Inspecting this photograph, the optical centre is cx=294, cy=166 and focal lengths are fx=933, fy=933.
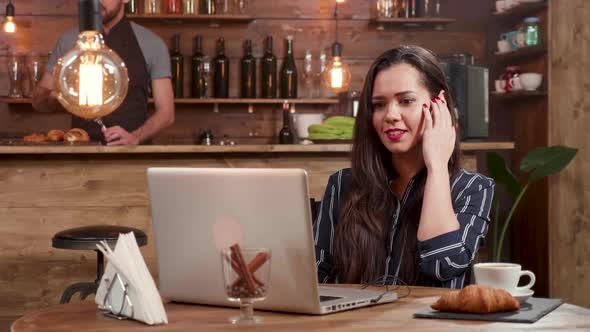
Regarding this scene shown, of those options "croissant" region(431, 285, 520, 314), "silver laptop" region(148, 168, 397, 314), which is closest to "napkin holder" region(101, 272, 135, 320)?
"silver laptop" region(148, 168, 397, 314)

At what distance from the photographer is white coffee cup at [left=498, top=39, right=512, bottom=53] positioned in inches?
224

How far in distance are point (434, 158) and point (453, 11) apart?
445cm

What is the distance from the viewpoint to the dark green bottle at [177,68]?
19.7 feet

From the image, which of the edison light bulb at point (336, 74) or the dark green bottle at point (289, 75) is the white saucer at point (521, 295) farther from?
the dark green bottle at point (289, 75)

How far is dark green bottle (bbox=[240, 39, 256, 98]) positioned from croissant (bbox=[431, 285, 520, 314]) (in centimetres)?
460

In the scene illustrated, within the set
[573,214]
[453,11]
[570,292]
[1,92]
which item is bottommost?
[570,292]

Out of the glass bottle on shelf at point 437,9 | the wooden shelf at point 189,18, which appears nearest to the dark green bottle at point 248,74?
the wooden shelf at point 189,18

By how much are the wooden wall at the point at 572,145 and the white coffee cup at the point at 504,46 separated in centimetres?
66

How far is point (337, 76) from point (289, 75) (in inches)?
23.2

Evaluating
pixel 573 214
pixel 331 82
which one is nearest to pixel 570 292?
pixel 573 214

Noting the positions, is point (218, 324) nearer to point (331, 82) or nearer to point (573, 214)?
point (573, 214)

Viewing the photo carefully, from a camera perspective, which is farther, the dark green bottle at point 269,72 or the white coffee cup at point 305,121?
the dark green bottle at point 269,72

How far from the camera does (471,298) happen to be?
5.02ft

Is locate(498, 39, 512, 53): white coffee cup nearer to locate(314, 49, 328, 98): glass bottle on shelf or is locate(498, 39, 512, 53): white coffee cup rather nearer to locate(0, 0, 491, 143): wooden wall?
locate(0, 0, 491, 143): wooden wall
